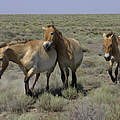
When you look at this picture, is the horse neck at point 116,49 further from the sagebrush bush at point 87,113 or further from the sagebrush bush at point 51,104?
the sagebrush bush at point 87,113

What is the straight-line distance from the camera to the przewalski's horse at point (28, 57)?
259 inches

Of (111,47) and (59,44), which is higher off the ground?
(59,44)

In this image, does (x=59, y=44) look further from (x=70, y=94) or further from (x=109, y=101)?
(x=109, y=101)

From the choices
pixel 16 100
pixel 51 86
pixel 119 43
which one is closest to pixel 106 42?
pixel 119 43

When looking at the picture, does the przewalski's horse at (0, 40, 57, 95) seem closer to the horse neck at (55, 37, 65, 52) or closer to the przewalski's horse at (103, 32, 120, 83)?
the horse neck at (55, 37, 65, 52)

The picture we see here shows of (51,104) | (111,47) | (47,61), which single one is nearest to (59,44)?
(47,61)

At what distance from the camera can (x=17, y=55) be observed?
6.73 meters

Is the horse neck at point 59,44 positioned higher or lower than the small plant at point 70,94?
higher

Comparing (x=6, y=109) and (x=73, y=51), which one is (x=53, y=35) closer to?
(x=73, y=51)

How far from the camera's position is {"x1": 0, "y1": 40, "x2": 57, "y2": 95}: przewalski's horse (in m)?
6.57

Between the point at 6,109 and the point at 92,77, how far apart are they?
529 cm

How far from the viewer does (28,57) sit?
6746 millimetres

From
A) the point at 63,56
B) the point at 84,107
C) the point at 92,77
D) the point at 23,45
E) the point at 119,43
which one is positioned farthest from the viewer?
the point at 92,77

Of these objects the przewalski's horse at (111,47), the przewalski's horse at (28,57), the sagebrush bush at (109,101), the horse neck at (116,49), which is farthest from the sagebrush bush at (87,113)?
the horse neck at (116,49)
